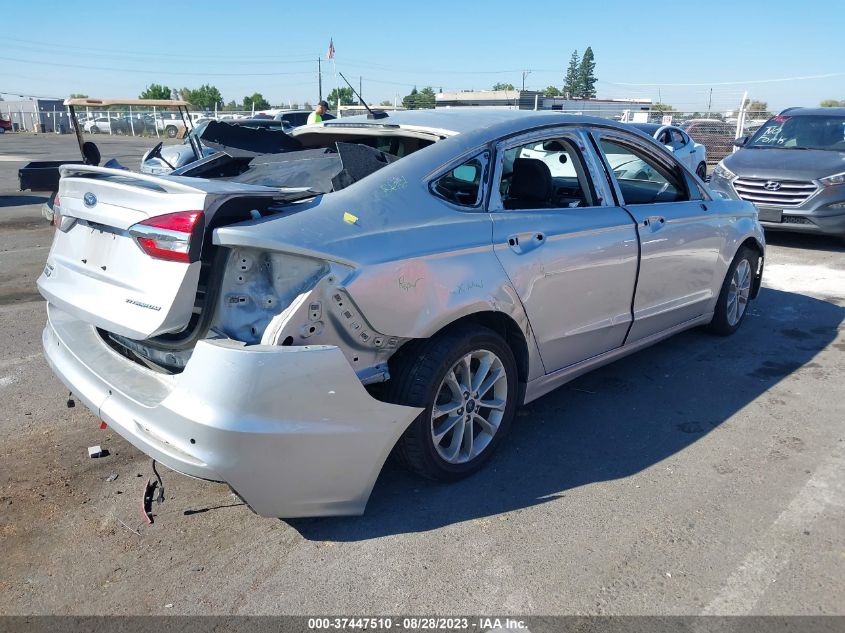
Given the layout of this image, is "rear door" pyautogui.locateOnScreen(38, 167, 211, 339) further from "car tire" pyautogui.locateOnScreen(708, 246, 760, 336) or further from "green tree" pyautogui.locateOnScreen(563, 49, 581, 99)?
"green tree" pyautogui.locateOnScreen(563, 49, 581, 99)

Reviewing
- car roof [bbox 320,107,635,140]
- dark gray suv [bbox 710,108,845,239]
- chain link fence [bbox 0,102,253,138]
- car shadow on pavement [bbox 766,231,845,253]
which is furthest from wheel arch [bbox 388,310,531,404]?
chain link fence [bbox 0,102,253,138]

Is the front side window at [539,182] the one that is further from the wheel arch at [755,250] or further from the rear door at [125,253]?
the wheel arch at [755,250]

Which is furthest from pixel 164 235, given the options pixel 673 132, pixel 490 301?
pixel 673 132

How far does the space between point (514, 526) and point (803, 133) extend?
9.70m

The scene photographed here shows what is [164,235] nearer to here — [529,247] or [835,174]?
[529,247]

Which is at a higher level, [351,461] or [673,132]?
[673,132]

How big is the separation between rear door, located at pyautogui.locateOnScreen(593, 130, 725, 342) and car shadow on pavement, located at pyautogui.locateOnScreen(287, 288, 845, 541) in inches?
15.3

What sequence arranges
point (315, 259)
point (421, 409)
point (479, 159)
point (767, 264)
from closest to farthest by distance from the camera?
point (315, 259), point (421, 409), point (479, 159), point (767, 264)

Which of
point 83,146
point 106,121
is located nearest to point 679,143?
point 83,146

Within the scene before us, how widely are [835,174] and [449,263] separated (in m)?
8.14

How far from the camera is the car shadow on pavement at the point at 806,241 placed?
9.52 meters

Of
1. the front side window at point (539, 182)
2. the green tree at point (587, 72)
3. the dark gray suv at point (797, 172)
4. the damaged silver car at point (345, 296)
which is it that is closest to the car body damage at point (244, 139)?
the damaged silver car at point (345, 296)

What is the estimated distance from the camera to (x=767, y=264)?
8.41 meters

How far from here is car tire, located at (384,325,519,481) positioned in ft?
9.82
